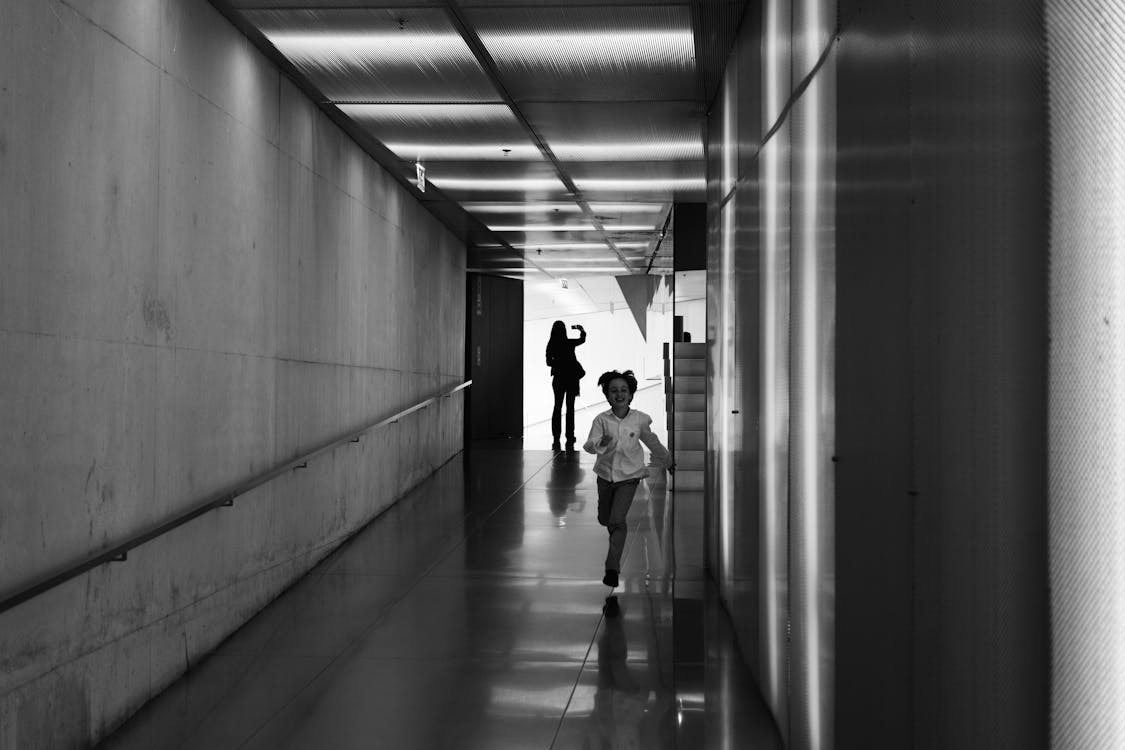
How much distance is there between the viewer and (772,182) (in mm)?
5156

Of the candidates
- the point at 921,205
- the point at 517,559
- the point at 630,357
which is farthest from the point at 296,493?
the point at 630,357

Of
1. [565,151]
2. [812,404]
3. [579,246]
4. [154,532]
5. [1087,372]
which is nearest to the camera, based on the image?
[1087,372]

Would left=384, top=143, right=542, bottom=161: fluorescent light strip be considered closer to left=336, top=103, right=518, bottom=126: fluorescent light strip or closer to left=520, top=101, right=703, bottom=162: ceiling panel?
left=520, top=101, right=703, bottom=162: ceiling panel

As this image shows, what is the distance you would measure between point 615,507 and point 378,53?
3.26 m

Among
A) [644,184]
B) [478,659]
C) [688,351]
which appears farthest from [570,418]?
[478,659]

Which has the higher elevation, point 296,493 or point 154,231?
point 154,231

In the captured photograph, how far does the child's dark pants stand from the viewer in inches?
311

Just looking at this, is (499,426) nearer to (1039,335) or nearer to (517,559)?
(517,559)

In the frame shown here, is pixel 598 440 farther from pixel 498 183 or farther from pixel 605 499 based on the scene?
pixel 498 183

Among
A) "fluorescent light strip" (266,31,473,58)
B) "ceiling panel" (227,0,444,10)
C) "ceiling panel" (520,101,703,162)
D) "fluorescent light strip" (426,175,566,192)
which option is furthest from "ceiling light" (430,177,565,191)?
"ceiling panel" (227,0,444,10)

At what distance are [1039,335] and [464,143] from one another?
8648 mm

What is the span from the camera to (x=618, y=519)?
793 cm

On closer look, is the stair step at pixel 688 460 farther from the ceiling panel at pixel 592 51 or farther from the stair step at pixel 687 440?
the ceiling panel at pixel 592 51

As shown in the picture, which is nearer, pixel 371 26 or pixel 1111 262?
pixel 1111 262
